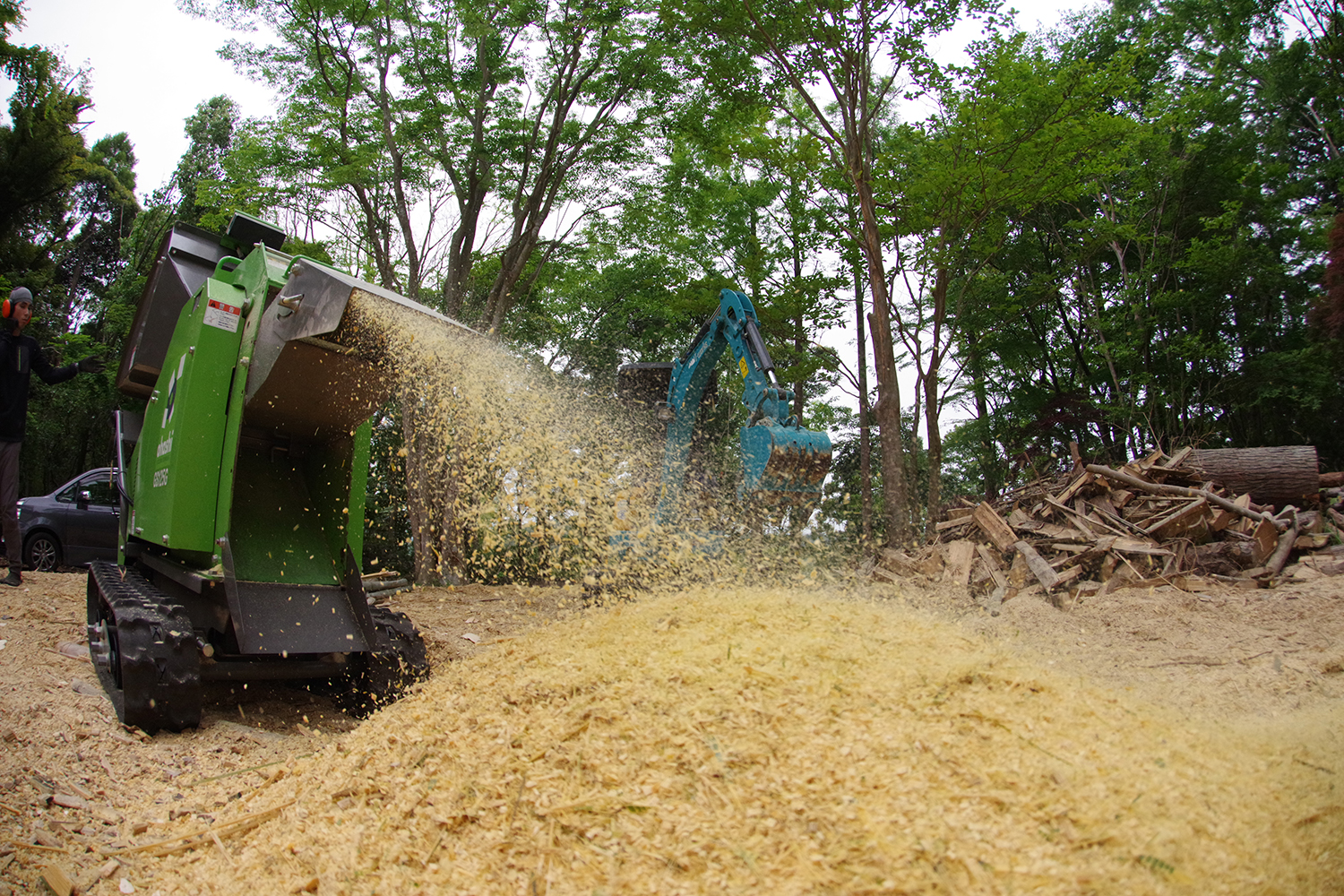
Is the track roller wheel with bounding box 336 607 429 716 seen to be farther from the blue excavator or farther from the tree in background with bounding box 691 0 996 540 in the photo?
the tree in background with bounding box 691 0 996 540

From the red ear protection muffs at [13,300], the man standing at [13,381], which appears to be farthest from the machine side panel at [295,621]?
the red ear protection muffs at [13,300]

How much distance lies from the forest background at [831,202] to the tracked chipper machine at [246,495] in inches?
83.6

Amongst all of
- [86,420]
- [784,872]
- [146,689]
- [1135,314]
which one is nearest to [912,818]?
[784,872]

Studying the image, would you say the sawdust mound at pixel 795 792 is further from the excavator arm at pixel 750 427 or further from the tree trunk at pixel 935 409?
the tree trunk at pixel 935 409

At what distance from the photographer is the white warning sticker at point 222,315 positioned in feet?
11.1

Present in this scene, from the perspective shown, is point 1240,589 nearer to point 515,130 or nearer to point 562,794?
point 562,794

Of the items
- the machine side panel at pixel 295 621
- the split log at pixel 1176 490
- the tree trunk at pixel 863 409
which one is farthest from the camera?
the tree trunk at pixel 863 409

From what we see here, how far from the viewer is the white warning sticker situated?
3375 millimetres

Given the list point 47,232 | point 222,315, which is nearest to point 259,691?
point 222,315

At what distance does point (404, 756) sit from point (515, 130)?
842 centimetres

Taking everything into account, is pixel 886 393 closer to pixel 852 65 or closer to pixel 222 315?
pixel 852 65

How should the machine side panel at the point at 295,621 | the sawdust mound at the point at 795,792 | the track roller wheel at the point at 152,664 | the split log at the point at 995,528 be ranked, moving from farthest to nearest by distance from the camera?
1. the split log at the point at 995,528
2. the machine side panel at the point at 295,621
3. the track roller wheel at the point at 152,664
4. the sawdust mound at the point at 795,792

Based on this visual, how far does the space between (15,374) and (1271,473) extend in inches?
→ 395

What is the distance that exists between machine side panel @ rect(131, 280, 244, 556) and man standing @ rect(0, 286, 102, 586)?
1.77 m
